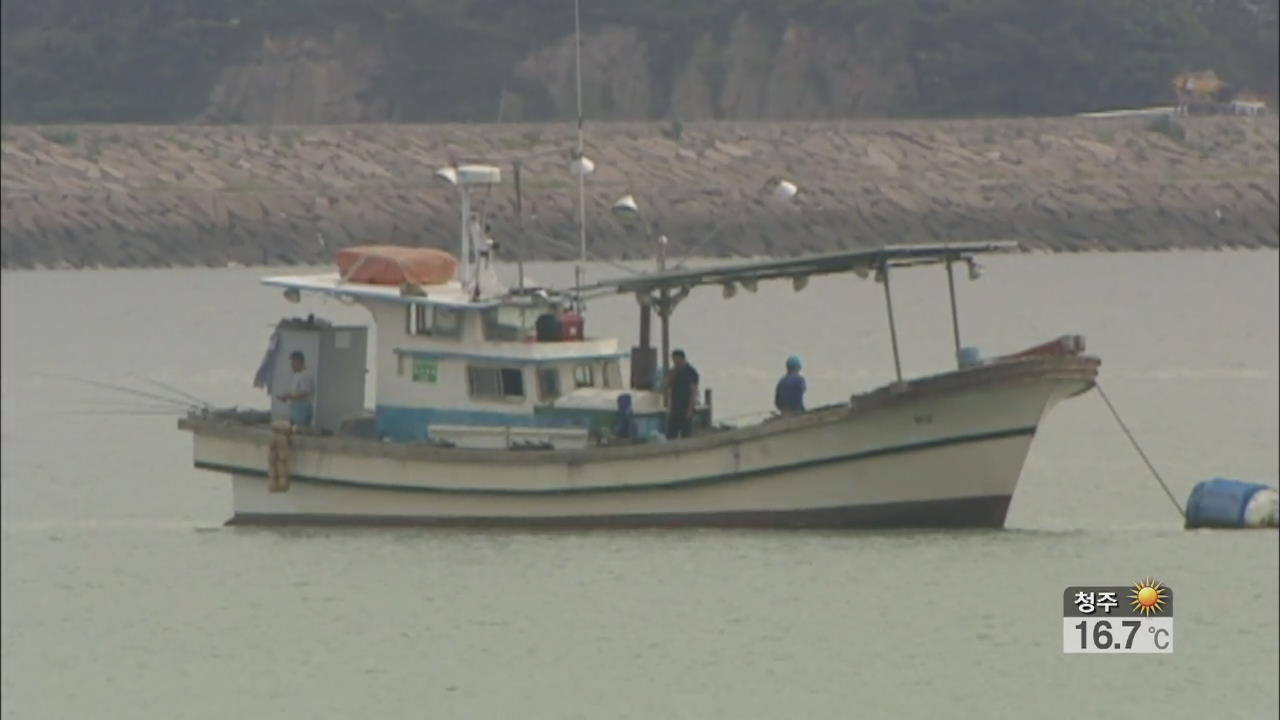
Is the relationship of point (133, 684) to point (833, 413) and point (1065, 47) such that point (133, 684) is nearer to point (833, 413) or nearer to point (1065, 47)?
point (833, 413)

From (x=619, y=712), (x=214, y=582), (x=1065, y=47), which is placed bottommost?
(x=619, y=712)

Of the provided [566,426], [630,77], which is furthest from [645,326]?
[630,77]

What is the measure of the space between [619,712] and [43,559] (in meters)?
10.9

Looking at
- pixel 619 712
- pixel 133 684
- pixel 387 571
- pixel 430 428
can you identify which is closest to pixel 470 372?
pixel 430 428

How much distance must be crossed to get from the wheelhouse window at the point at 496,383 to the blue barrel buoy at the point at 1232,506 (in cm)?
528

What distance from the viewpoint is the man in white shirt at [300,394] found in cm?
2761

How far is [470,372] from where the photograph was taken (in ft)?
88.6

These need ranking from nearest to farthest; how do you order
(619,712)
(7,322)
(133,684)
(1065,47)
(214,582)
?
(619,712)
(133,684)
(214,582)
(1065,47)
(7,322)

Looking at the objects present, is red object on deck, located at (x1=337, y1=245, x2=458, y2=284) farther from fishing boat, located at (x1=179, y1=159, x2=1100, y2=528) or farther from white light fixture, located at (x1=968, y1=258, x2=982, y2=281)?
white light fixture, located at (x1=968, y1=258, x2=982, y2=281)

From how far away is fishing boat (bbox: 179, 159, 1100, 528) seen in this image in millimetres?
25547

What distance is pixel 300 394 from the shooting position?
1086 inches

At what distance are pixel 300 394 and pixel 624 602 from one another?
568 centimetres

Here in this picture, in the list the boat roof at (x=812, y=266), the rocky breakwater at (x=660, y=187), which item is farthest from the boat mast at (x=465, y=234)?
the rocky breakwater at (x=660, y=187)
